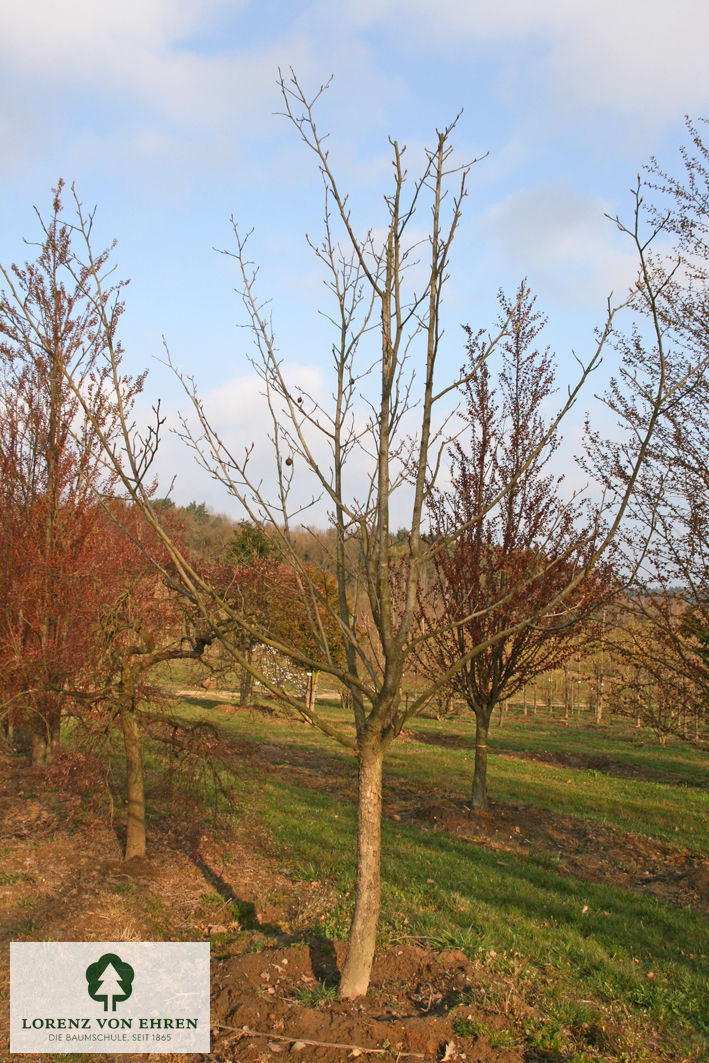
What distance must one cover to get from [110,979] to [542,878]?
12.8ft

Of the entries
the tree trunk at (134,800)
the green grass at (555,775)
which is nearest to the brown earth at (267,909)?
the tree trunk at (134,800)

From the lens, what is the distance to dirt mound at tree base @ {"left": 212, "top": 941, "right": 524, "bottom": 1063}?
3.09 metres

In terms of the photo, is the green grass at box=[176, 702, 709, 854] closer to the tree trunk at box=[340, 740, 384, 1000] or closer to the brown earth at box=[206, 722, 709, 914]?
the brown earth at box=[206, 722, 709, 914]

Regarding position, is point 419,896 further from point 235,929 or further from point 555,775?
point 555,775

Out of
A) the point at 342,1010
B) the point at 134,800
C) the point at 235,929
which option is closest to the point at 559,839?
the point at 235,929

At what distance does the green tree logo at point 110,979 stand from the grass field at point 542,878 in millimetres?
1274

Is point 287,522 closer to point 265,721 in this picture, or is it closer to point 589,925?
point 589,925

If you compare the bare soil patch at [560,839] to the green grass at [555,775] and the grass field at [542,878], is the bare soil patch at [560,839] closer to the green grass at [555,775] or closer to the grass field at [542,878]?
the grass field at [542,878]

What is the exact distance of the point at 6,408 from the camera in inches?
327

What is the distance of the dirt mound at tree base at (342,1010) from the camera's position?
122 inches

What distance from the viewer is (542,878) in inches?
245

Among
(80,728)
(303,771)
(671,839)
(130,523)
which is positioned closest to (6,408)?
(130,523)

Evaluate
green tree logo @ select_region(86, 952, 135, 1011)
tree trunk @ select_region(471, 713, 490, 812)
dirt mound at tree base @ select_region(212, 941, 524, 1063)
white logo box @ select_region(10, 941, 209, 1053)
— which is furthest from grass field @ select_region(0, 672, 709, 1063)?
green tree logo @ select_region(86, 952, 135, 1011)

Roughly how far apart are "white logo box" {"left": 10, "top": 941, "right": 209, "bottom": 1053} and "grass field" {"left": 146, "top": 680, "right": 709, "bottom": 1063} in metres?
1.08
